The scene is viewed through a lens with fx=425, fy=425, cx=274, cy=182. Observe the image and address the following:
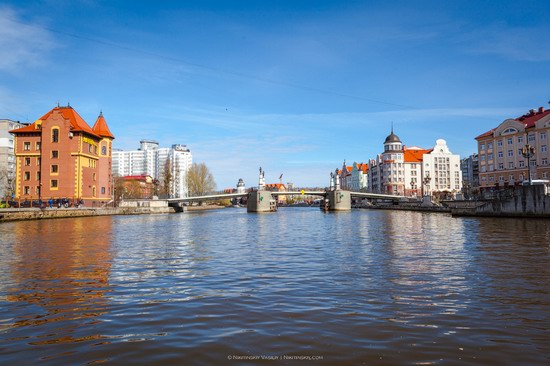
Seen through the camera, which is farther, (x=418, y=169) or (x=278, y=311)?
(x=418, y=169)

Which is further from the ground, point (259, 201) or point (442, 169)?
point (442, 169)

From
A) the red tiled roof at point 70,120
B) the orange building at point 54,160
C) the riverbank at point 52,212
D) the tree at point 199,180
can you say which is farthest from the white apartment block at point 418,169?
the orange building at point 54,160

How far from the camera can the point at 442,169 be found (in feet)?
536

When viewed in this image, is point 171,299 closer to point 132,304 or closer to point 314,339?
point 132,304

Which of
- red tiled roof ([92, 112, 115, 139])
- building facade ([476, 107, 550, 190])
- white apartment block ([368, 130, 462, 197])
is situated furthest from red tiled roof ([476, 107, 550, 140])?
red tiled roof ([92, 112, 115, 139])

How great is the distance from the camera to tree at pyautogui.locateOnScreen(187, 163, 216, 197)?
143500 millimetres

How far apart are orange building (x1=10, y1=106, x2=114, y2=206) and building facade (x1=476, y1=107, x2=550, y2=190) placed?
85409 millimetres

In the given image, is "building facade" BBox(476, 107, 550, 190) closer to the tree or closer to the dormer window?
the dormer window

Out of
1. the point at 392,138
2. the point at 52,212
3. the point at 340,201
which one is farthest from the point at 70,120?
the point at 392,138

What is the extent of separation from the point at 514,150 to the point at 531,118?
8.33 meters

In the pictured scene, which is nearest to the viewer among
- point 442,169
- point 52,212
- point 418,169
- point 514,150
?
point 52,212

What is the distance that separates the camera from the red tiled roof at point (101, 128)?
93.7 m

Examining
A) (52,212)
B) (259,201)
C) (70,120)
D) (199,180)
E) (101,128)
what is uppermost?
(101,128)

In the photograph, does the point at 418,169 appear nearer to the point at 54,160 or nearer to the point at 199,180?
the point at 199,180
